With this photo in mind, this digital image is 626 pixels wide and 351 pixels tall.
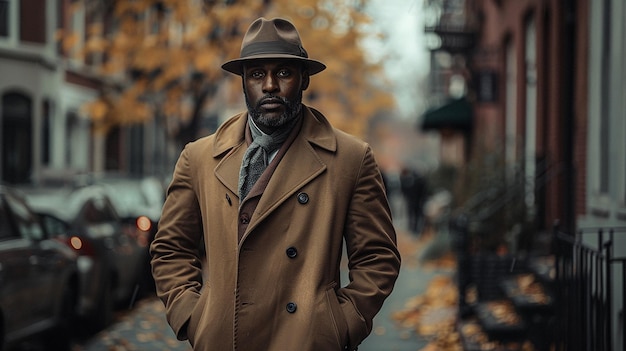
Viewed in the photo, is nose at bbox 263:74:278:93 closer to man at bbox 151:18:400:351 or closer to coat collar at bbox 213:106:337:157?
man at bbox 151:18:400:351

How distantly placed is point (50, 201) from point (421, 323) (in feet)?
15.1

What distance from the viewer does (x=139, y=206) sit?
16078 mm

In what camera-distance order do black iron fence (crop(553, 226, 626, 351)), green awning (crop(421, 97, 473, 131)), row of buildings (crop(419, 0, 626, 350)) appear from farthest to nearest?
green awning (crop(421, 97, 473, 131)) < row of buildings (crop(419, 0, 626, 350)) < black iron fence (crop(553, 226, 626, 351))

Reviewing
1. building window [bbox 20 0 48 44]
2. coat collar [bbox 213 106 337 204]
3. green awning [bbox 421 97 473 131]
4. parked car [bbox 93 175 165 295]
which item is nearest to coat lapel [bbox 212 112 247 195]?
coat collar [bbox 213 106 337 204]

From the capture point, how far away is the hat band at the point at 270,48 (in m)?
3.94

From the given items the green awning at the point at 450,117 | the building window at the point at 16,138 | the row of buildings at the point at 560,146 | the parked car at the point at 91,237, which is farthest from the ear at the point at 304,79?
the building window at the point at 16,138

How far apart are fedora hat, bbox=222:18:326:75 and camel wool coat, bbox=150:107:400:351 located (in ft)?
0.97

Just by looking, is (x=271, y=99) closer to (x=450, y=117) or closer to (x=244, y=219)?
(x=244, y=219)

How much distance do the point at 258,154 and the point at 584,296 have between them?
316 cm

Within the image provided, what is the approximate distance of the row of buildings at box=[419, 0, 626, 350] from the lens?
277 inches

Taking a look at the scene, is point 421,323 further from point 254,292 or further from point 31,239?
point 254,292

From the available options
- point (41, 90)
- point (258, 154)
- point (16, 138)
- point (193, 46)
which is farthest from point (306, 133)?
point (41, 90)

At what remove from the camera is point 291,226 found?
3824 mm

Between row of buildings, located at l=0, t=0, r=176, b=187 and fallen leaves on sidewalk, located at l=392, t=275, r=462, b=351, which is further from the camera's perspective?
row of buildings, located at l=0, t=0, r=176, b=187
